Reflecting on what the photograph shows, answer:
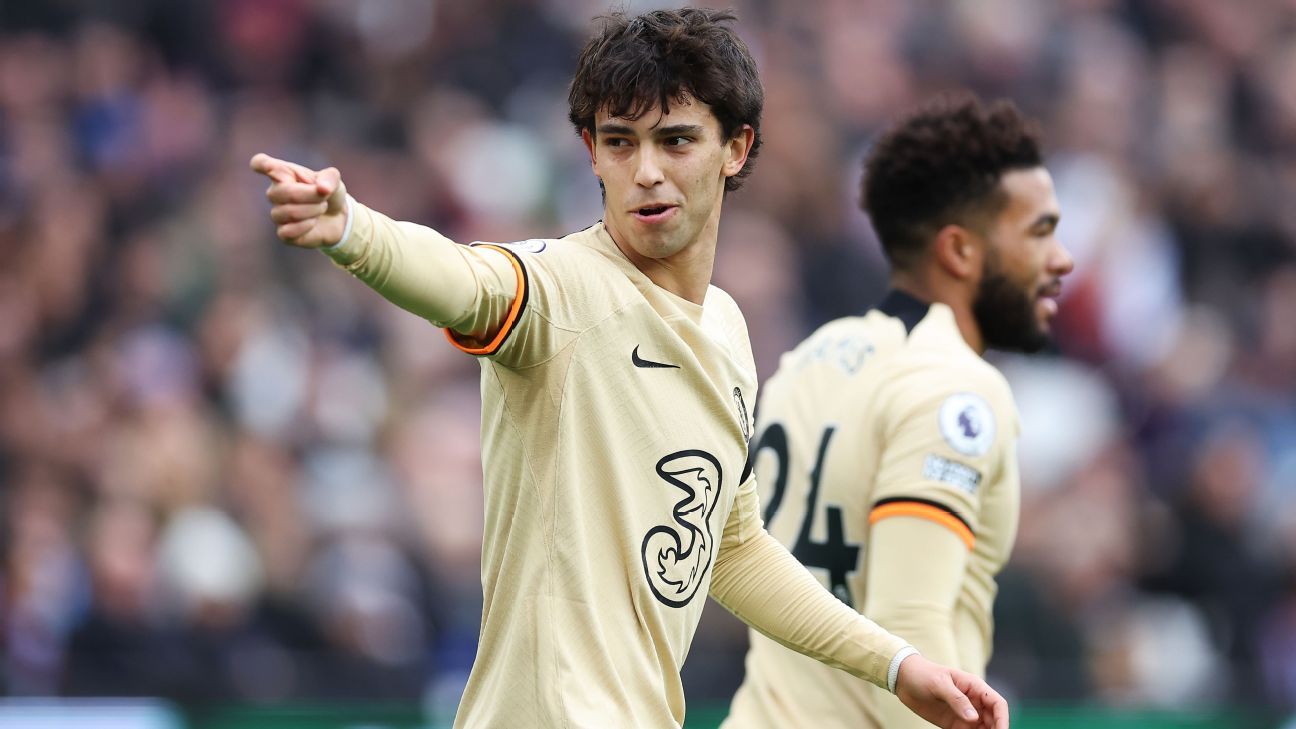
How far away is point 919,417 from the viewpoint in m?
4.73

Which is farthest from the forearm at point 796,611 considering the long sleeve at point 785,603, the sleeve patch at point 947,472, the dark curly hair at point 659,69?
the dark curly hair at point 659,69

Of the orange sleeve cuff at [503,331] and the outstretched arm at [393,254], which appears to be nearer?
the outstretched arm at [393,254]

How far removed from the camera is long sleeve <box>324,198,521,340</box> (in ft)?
10.2

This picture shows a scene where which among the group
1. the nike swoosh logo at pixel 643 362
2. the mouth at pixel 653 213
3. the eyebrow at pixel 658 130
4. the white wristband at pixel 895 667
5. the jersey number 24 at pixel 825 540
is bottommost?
the white wristband at pixel 895 667

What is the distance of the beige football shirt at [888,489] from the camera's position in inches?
181

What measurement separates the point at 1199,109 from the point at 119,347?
7565mm

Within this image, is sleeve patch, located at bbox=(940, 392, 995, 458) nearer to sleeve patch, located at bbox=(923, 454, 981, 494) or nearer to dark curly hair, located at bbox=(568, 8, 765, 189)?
sleeve patch, located at bbox=(923, 454, 981, 494)

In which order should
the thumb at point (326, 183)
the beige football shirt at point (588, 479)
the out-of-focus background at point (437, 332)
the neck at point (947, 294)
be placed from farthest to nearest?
the out-of-focus background at point (437, 332) < the neck at point (947, 294) < the beige football shirt at point (588, 479) < the thumb at point (326, 183)

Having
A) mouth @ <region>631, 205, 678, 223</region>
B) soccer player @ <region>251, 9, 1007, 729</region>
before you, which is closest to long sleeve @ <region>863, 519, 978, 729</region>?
soccer player @ <region>251, 9, 1007, 729</region>

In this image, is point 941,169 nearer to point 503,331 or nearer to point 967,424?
point 967,424

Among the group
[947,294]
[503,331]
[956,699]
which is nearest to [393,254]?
[503,331]

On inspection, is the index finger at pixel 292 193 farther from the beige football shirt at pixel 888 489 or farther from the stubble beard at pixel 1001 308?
the stubble beard at pixel 1001 308

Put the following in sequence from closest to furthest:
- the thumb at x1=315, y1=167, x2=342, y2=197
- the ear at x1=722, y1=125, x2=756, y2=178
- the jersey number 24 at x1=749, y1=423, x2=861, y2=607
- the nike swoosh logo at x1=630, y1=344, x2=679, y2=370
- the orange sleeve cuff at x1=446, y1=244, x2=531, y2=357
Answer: the thumb at x1=315, y1=167, x2=342, y2=197 → the orange sleeve cuff at x1=446, y1=244, x2=531, y2=357 → the nike swoosh logo at x1=630, y1=344, x2=679, y2=370 → the ear at x1=722, y1=125, x2=756, y2=178 → the jersey number 24 at x1=749, y1=423, x2=861, y2=607

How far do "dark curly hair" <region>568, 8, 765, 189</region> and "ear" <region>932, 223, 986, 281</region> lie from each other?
160cm
